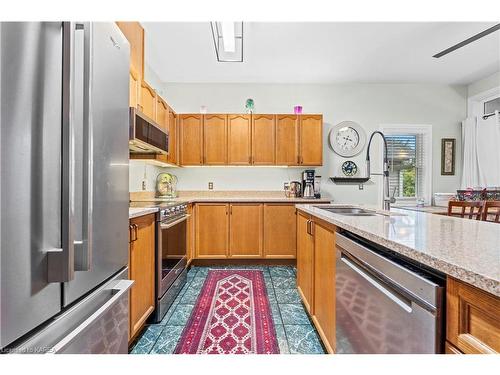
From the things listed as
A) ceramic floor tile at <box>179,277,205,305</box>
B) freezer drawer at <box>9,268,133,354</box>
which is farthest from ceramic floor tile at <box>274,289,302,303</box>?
freezer drawer at <box>9,268,133,354</box>

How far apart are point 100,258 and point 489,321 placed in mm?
1155

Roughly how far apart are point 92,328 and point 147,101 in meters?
2.33

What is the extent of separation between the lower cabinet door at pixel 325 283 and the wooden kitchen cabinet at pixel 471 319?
0.84 meters

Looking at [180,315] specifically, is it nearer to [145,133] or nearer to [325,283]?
[325,283]

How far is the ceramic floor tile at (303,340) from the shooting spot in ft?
5.76

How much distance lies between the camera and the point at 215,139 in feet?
13.0

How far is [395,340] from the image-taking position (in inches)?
35.7

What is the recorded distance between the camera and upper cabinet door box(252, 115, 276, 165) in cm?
397

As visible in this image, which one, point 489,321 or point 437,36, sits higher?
point 437,36

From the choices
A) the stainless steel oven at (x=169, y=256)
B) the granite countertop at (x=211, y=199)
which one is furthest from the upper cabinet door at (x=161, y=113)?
the stainless steel oven at (x=169, y=256)

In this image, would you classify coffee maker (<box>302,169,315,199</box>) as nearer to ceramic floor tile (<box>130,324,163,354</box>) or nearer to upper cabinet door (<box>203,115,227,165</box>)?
upper cabinet door (<box>203,115,227,165</box>)

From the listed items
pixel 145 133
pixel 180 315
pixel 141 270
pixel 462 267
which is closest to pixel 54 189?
pixel 462 267
